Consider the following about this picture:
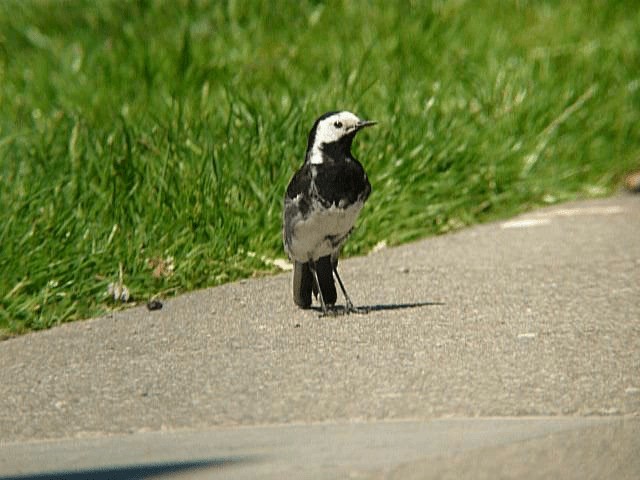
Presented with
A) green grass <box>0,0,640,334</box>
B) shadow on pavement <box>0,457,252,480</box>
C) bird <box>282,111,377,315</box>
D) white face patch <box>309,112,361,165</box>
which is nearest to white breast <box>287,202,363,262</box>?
bird <box>282,111,377,315</box>

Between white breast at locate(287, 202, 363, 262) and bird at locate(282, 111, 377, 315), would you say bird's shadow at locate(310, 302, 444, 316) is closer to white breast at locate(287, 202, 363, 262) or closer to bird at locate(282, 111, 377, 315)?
bird at locate(282, 111, 377, 315)

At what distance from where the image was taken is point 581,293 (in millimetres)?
7270

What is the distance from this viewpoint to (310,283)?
7074mm

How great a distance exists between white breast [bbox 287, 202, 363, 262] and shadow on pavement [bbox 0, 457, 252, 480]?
1.99 m

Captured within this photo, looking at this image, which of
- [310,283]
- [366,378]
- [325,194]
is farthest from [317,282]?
[366,378]

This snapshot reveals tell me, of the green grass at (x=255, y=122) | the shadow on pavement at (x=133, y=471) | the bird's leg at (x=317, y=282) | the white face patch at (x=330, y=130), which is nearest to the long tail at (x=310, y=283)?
the bird's leg at (x=317, y=282)

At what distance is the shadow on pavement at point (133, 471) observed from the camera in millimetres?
4688

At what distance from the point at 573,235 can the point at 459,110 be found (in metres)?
1.59

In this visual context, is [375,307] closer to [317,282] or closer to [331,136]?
[317,282]

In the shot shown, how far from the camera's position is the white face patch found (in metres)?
6.73

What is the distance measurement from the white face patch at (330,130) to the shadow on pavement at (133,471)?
2.17 metres

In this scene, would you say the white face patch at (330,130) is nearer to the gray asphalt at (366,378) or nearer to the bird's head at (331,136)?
the bird's head at (331,136)

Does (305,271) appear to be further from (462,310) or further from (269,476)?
(269,476)

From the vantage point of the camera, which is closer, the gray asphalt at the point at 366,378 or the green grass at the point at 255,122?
the gray asphalt at the point at 366,378
